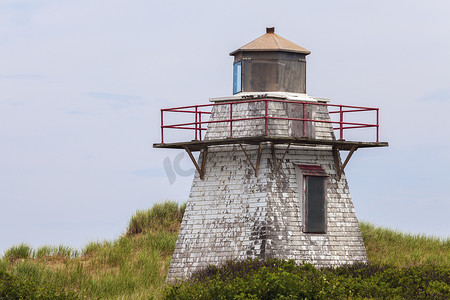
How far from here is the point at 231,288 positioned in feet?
68.4

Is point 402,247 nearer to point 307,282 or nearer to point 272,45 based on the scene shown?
point 272,45

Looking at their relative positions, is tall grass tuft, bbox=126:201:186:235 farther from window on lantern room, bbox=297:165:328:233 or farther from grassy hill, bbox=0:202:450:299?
window on lantern room, bbox=297:165:328:233

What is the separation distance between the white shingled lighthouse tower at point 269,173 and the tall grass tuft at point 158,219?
1092 centimetres

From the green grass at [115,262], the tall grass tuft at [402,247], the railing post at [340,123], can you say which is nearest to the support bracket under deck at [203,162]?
the green grass at [115,262]

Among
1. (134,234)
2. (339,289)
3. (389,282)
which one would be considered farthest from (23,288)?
(134,234)

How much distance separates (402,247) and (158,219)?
11285 millimetres

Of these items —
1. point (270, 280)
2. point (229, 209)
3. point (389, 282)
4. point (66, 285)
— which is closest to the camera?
point (270, 280)

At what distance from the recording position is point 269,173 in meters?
24.6

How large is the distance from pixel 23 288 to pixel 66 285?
18.0 ft

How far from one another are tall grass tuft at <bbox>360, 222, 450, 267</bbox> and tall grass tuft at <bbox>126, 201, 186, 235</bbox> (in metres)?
8.65

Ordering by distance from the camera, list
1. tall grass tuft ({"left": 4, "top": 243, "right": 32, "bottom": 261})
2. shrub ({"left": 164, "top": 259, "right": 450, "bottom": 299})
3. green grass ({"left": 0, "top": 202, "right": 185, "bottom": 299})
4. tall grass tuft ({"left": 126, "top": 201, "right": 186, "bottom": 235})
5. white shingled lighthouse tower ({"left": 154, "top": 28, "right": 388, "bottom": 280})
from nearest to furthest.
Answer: shrub ({"left": 164, "top": 259, "right": 450, "bottom": 299}) < white shingled lighthouse tower ({"left": 154, "top": 28, "right": 388, "bottom": 280}) < green grass ({"left": 0, "top": 202, "right": 185, "bottom": 299}) < tall grass tuft ({"left": 4, "top": 243, "right": 32, "bottom": 261}) < tall grass tuft ({"left": 126, "top": 201, "right": 186, "bottom": 235})

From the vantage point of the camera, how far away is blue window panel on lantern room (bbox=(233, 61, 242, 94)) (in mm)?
26531

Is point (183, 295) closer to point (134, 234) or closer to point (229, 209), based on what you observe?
point (229, 209)

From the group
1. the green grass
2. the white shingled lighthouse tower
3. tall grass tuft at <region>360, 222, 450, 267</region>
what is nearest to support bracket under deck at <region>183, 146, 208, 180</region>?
the white shingled lighthouse tower
